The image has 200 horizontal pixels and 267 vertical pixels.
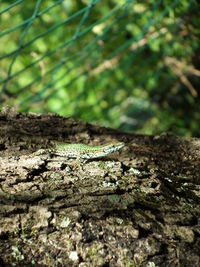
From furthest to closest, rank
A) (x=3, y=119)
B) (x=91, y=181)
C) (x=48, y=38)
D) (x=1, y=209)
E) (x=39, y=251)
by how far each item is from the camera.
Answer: (x=48, y=38), (x=3, y=119), (x=91, y=181), (x=1, y=209), (x=39, y=251)

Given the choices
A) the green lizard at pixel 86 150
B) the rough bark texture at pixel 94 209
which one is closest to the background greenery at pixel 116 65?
the green lizard at pixel 86 150

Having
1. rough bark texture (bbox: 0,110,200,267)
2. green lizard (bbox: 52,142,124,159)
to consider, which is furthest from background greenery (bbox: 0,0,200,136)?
rough bark texture (bbox: 0,110,200,267)

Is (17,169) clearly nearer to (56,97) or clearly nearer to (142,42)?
(56,97)

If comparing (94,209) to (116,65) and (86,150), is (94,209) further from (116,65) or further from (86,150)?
(116,65)

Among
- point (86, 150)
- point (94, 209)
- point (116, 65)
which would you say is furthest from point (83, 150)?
point (116, 65)

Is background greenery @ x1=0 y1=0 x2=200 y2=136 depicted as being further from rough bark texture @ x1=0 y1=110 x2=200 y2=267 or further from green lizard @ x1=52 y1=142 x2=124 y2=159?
rough bark texture @ x1=0 y1=110 x2=200 y2=267

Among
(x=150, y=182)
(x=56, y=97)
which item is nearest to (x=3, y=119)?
(x=150, y=182)

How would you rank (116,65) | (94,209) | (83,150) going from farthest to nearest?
(116,65) < (83,150) < (94,209)
